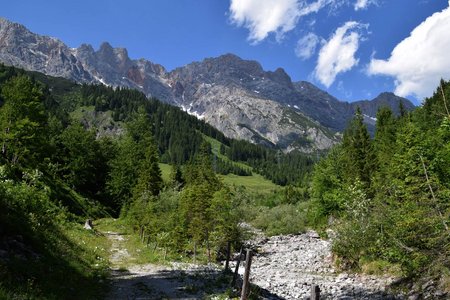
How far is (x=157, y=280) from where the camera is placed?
25.6 m

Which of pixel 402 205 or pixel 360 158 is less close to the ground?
pixel 360 158

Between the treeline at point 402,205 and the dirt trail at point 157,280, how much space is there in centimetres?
1449

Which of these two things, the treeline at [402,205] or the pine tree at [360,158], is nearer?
the treeline at [402,205]

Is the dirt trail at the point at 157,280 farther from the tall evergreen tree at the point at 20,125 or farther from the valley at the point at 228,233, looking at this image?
the tall evergreen tree at the point at 20,125

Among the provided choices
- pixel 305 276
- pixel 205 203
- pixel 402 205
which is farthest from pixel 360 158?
pixel 402 205

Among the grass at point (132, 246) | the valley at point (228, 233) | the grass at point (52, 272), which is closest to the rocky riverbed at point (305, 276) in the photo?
the valley at point (228, 233)

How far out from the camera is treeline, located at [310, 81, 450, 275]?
25.3 m

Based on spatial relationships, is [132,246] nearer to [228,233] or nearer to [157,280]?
[228,233]

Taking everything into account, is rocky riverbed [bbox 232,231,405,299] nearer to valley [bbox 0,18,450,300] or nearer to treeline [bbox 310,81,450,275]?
valley [bbox 0,18,450,300]

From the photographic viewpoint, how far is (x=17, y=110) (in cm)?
5612

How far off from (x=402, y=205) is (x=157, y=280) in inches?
770

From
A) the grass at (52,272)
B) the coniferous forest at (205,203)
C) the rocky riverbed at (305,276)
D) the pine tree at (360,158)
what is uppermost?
the pine tree at (360,158)

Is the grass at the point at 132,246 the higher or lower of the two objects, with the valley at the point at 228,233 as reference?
lower

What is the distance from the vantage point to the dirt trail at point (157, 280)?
21595mm
